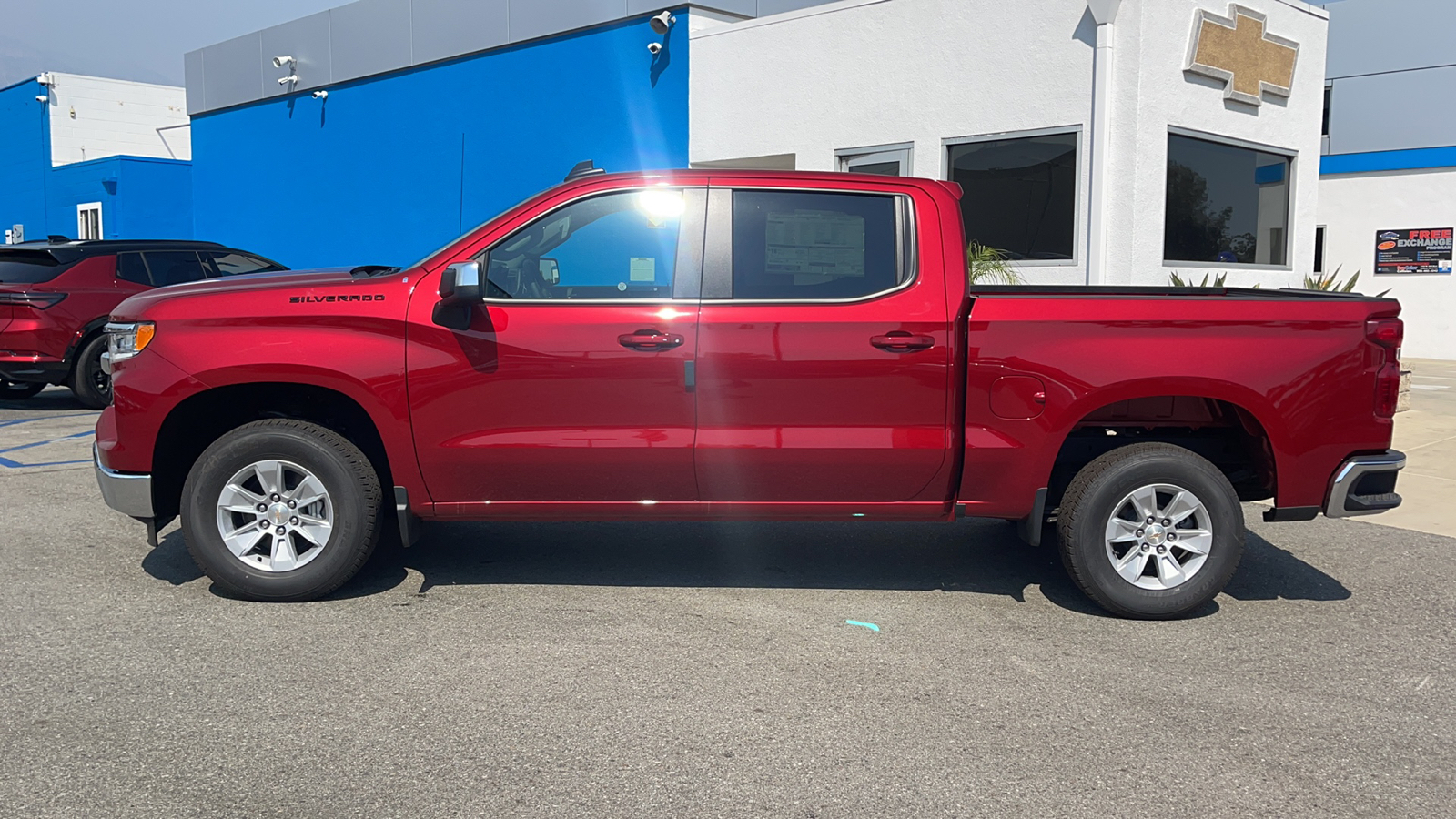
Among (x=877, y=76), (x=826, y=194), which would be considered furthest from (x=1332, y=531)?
(x=877, y=76)

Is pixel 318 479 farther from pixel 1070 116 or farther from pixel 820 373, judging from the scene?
pixel 1070 116

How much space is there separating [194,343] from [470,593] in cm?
167

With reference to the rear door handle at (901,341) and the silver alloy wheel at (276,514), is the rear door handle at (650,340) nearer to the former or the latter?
the rear door handle at (901,341)

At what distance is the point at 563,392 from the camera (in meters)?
5.05

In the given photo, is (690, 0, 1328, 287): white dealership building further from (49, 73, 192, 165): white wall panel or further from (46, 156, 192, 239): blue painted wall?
(49, 73, 192, 165): white wall panel

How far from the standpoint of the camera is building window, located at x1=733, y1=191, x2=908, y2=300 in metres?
5.13

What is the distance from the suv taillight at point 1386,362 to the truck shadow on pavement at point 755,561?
1.08 meters

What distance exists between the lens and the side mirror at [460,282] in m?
4.83

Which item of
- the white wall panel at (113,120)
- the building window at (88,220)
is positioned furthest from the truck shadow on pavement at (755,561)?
the white wall panel at (113,120)

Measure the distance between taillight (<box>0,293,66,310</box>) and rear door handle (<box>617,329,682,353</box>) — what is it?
356 inches

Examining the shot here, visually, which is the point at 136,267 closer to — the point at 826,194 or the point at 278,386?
the point at 278,386

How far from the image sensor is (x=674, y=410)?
507 cm

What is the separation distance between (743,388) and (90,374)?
955 centimetres

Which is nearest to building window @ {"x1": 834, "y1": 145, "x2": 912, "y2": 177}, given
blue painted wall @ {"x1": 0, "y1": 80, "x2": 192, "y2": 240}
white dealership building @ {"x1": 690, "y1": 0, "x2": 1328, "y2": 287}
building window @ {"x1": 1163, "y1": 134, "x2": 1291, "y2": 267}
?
white dealership building @ {"x1": 690, "y1": 0, "x2": 1328, "y2": 287}
